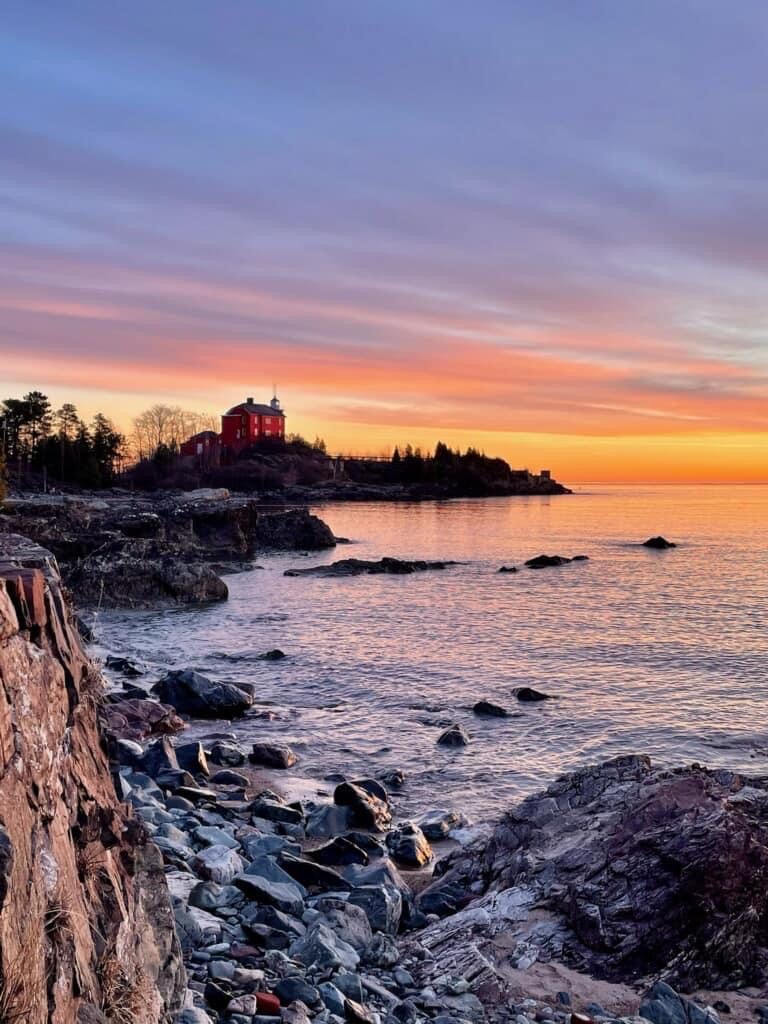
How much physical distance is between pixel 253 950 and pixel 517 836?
3.62 meters

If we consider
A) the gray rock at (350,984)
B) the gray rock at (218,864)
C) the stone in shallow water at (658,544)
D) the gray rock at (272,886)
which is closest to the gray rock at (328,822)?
the gray rock at (218,864)

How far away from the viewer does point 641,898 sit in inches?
290

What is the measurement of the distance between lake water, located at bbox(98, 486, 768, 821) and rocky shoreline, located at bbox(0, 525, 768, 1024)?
11.3ft

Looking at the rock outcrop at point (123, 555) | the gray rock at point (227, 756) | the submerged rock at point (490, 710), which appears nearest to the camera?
the gray rock at point (227, 756)

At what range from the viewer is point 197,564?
3644cm

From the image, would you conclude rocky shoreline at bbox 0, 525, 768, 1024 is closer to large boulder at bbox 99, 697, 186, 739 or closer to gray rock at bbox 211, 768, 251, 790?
gray rock at bbox 211, 768, 251, 790

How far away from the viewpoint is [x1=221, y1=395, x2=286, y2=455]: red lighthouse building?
17075cm

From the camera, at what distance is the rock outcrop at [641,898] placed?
23.1 feet

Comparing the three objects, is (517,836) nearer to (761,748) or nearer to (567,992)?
(567,992)

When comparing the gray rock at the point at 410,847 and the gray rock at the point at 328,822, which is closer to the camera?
Answer: the gray rock at the point at 410,847

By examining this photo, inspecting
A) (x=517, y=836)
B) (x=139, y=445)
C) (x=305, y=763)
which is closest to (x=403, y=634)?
(x=305, y=763)

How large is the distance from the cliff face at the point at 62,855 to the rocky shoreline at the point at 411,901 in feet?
0.06

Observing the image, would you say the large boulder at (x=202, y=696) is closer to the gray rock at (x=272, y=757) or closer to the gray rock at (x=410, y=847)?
the gray rock at (x=272, y=757)

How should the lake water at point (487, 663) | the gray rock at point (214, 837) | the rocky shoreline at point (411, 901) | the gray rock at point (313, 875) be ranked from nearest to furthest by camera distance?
the rocky shoreline at point (411, 901), the gray rock at point (313, 875), the gray rock at point (214, 837), the lake water at point (487, 663)
